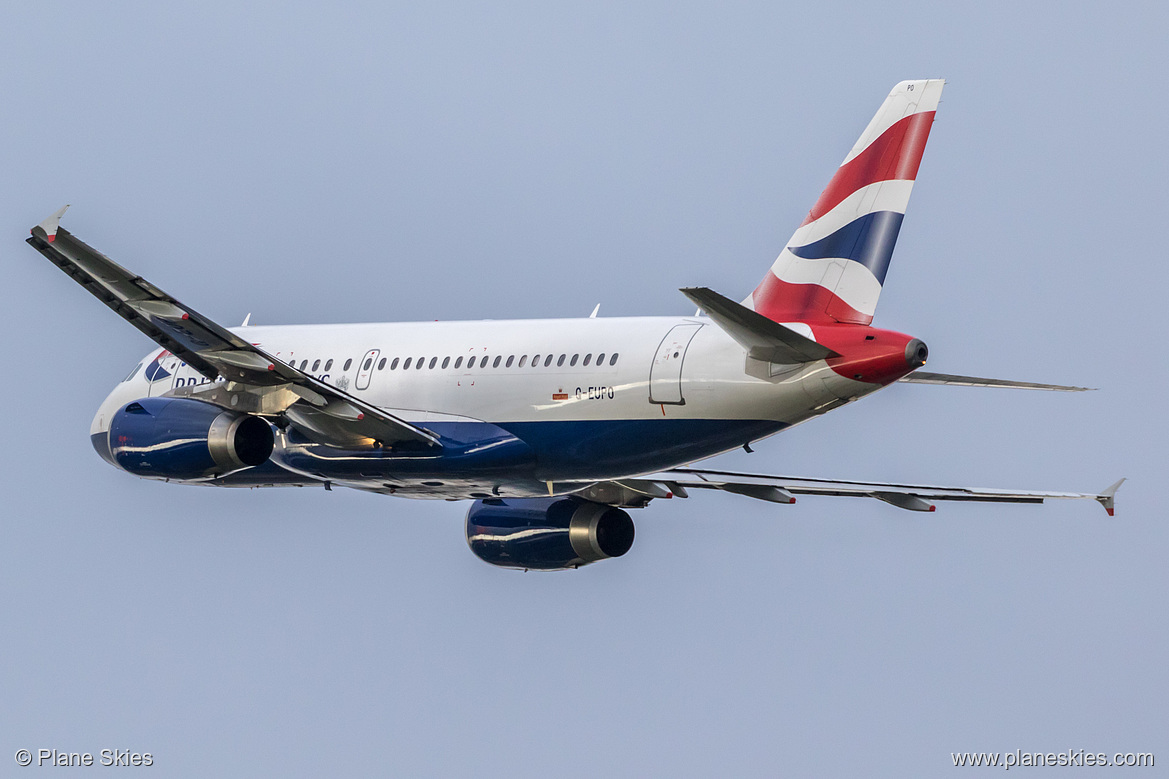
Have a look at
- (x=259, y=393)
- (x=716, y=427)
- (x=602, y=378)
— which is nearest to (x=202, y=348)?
(x=259, y=393)

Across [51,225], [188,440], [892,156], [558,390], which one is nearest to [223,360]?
[188,440]

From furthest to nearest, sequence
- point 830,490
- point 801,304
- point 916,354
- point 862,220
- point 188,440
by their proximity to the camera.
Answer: point 830,490 → point 188,440 → point 801,304 → point 862,220 → point 916,354

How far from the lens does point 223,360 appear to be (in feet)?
97.3

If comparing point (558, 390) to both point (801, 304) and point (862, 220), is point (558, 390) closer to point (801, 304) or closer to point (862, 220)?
point (801, 304)

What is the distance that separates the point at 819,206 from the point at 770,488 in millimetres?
7672

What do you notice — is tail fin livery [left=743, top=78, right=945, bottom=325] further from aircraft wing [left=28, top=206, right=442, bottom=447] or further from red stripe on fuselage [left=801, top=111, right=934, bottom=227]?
aircraft wing [left=28, top=206, right=442, bottom=447]

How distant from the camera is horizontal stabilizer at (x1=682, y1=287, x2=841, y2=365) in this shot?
82.1 ft

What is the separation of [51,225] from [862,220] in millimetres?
12589

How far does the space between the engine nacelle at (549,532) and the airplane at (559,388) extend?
0.04m

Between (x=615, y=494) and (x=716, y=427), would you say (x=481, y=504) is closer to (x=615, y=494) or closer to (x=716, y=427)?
(x=615, y=494)

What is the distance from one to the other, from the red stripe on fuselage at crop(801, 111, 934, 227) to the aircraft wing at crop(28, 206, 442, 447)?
897 centimetres

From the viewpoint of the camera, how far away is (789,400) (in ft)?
88.8

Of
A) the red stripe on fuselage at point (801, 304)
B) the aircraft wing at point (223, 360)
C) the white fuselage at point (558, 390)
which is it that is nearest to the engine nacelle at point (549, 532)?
the white fuselage at point (558, 390)

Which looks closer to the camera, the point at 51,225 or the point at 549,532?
the point at 51,225
